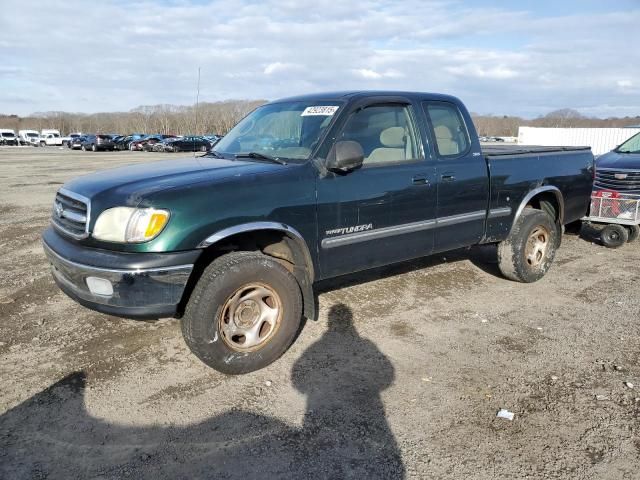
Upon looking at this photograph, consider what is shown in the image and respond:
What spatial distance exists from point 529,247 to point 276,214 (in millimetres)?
3475

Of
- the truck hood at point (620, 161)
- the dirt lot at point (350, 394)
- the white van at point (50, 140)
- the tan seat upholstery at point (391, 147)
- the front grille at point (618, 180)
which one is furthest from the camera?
the white van at point (50, 140)

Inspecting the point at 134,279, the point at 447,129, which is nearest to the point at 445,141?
the point at 447,129

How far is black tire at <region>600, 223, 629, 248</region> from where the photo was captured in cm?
734

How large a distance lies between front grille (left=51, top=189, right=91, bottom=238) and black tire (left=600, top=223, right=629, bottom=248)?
278 inches

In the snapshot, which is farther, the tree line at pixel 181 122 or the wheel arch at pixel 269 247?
the tree line at pixel 181 122

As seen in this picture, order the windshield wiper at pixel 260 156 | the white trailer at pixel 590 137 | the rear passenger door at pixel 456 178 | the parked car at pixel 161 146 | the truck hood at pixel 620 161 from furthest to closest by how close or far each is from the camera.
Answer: the parked car at pixel 161 146 < the white trailer at pixel 590 137 < the truck hood at pixel 620 161 < the rear passenger door at pixel 456 178 < the windshield wiper at pixel 260 156

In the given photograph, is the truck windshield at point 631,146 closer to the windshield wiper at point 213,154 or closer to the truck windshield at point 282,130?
the truck windshield at point 282,130


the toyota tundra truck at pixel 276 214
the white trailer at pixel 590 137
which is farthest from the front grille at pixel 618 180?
the white trailer at pixel 590 137

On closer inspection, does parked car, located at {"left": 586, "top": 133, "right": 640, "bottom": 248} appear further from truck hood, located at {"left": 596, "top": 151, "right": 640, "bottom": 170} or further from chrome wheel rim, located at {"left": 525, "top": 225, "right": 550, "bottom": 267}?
chrome wheel rim, located at {"left": 525, "top": 225, "right": 550, "bottom": 267}

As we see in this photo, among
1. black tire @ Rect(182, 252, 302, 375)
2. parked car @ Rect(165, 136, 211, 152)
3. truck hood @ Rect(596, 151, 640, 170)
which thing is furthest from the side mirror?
parked car @ Rect(165, 136, 211, 152)

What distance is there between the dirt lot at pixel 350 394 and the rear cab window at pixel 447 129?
1.53 metres

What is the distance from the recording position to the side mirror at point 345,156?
381 cm

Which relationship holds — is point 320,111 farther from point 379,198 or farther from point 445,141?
point 445,141

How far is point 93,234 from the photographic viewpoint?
3322mm
